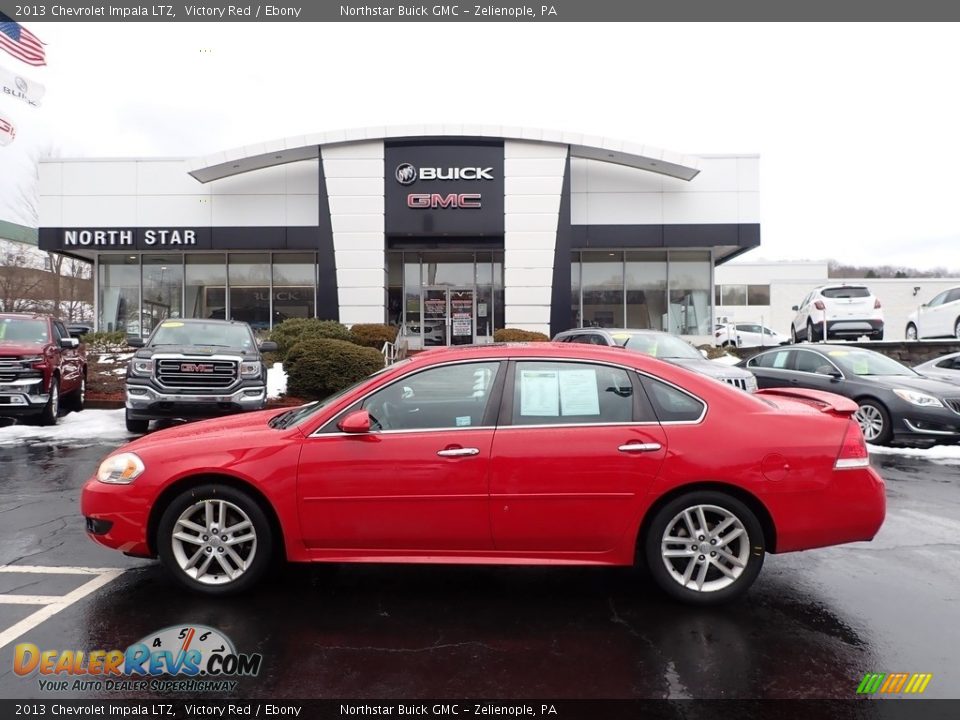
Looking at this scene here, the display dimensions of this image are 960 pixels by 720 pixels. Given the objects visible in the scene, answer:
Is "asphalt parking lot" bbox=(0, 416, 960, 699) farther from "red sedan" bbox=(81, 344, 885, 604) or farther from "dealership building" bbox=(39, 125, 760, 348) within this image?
"dealership building" bbox=(39, 125, 760, 348)

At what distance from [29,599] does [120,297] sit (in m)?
22.4

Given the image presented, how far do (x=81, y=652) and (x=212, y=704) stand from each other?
2.98 feet

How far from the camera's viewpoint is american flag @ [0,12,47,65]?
551 inches

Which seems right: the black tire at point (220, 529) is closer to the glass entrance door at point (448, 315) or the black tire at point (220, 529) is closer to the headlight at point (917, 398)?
the headlight at point (917, 398)

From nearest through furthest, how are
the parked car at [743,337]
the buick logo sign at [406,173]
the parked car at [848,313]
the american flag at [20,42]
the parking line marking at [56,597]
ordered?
1. the parking line marking at [56,597]
2. the american flag at [20,42]
3. the parked car at [848,313]
4. the buick logo sign at [406,173]
5. the parked car at [743,337]

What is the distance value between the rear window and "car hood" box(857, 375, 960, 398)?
976 cm

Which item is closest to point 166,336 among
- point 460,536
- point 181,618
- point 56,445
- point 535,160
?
point 56,445

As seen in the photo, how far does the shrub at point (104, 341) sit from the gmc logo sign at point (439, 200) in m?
10.0

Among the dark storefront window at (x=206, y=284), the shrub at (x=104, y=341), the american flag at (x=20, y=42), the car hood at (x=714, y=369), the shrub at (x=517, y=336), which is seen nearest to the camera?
the car hood at (x=714, y=369)

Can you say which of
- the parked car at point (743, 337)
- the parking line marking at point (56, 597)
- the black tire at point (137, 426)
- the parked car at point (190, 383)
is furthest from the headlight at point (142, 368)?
the parked car at point (743, 337)

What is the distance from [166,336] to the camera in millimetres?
10188

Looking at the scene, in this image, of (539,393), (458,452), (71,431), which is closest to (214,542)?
(458,452)

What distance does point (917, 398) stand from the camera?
8.56m

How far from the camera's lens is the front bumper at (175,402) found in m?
9.11
